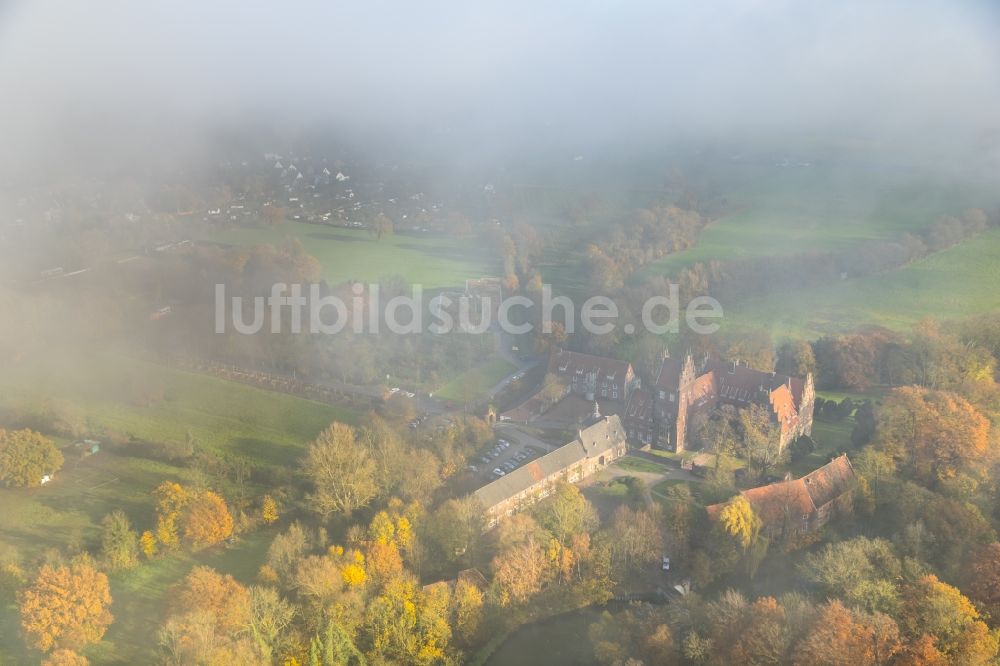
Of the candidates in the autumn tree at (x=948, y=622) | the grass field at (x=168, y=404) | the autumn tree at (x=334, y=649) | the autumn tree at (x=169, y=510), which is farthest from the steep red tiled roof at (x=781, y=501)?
the autumn tree at (x=169, y=510)

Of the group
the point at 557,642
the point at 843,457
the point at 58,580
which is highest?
the point at 843,457

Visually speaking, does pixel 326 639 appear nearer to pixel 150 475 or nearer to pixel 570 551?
pixel 570 551

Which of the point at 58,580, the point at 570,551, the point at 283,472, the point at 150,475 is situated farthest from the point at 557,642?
the point at 150,475

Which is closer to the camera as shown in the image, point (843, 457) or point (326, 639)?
point (326, 639)

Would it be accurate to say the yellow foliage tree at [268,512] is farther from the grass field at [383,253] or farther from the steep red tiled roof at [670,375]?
the grass field at [383,253]

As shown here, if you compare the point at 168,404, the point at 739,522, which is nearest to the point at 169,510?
the point at 168,404

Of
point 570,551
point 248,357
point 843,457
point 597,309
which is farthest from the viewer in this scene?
point 597,309
